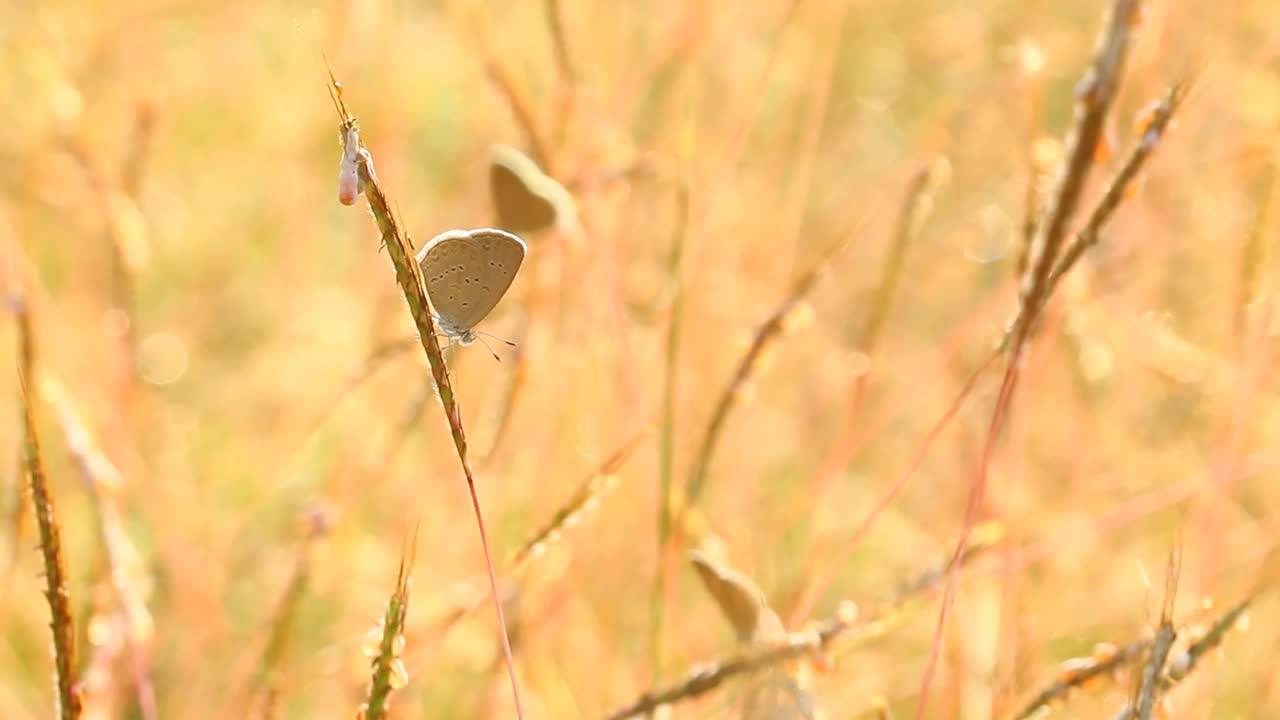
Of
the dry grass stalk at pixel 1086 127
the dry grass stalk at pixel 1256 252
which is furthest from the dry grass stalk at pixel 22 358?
the dry grass stalk at pixel 1256 252

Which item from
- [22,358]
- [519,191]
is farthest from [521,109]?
[22,358]

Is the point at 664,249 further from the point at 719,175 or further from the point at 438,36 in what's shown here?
the point at 438,36

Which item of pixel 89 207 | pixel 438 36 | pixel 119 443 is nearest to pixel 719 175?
pixel 119 443

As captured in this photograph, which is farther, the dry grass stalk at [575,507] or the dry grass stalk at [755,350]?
the dry grass stalk at [755,350]

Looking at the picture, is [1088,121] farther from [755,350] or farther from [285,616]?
[285,616]

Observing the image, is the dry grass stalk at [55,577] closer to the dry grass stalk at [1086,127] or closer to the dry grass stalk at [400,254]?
the dry grass stalk at [400,254]

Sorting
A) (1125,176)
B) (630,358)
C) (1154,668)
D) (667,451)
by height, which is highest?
(630,358)
